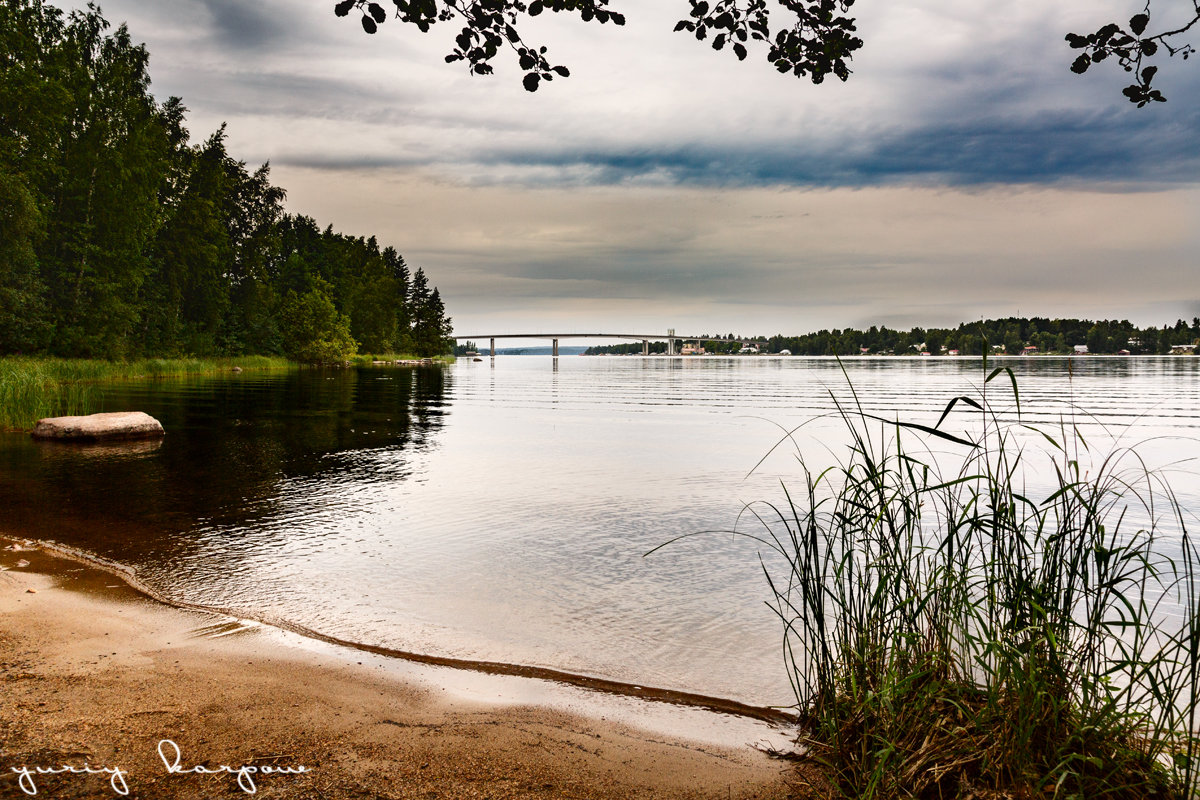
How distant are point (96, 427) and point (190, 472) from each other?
5872 mm

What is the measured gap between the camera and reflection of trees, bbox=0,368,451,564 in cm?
946

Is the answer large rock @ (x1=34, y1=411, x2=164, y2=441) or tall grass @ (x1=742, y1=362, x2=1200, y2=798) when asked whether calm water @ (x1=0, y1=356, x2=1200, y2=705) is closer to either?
large rock @ (x1=34, y1=411, x2=164, y2=441)

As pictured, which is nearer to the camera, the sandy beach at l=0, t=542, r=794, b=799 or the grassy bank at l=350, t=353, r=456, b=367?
the sandy beach at l=0, t=542, r=794, b=799

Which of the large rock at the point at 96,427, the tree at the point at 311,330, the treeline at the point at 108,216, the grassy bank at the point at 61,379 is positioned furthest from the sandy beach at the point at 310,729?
the tree at the point at 311,330

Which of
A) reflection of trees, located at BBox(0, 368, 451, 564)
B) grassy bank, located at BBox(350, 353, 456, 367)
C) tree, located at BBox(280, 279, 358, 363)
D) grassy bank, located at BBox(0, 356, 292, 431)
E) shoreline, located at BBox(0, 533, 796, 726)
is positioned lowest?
shoreline, located at BBox(0, 533, 796, 726)

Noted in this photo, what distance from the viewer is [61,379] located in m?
32.4

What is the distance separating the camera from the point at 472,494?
12.4 meters

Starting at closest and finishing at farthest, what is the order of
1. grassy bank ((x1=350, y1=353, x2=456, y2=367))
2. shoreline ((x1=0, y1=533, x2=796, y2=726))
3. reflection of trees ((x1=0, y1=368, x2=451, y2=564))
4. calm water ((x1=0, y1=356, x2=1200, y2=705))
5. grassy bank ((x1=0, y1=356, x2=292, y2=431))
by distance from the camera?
shoreline ((x1=0, y1=533, x2=796, y2=726)) → calm water ((x1=0, y1=356, x2=1200, y2=705)) → reflection of trees ((x1=0, y1=368, x2=451, y2=564)) → grassy bank ((x1=0, y1=356, x2=292, y2=431)) → grassy bank ((x1=350, y1=353, x2=456, y2=367))

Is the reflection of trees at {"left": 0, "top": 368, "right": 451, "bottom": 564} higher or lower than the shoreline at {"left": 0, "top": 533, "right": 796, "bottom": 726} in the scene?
higher

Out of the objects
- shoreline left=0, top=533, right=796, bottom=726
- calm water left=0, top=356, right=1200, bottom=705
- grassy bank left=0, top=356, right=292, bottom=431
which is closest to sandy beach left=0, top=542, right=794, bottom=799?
shoreline left=0, top=533, right=796, bottom=726

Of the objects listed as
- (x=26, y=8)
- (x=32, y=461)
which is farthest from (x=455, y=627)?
(x=26, y=8)

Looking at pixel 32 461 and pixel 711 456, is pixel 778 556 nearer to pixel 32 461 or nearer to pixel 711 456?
pixel 711 456

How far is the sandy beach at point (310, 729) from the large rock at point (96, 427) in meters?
13.9

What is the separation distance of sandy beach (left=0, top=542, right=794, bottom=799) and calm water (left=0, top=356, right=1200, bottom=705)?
2.30 ft
